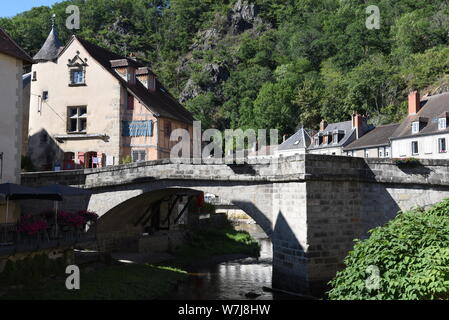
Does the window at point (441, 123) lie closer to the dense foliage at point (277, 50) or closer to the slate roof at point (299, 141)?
the dense foliage at point (277, 50)

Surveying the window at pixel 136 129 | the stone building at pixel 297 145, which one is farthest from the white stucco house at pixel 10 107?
the stone building at pixel 297 145

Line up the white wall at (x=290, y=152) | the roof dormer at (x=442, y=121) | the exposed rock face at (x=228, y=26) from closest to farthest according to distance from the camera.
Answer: the roof dormer at (x=442, y=121), the white wall at (x=290, y=152), the exposed rock face at (x=228, y=26)

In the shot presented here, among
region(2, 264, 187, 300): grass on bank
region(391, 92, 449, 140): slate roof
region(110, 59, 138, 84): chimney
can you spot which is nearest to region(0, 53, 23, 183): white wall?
region(2, 264, 187, 300): grass on bank

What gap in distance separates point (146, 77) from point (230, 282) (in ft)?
58.0

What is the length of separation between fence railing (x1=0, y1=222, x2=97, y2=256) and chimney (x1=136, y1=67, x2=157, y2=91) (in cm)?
1675

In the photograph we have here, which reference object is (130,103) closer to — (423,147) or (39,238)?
(39,238)

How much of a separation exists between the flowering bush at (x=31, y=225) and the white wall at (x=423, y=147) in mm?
33371

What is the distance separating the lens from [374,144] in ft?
160

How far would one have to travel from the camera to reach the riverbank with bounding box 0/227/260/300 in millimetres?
16292

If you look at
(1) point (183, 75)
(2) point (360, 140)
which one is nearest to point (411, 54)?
(2) point (360, 140)

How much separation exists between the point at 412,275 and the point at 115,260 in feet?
54.3

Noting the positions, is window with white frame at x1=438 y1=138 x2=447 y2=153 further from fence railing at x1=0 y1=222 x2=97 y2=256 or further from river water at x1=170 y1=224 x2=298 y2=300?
fence railing at x1=0 y1=222 x2=97 y2=256

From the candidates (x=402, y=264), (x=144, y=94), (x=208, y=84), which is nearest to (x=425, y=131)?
(x=144, y=94)

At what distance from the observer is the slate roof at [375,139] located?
48.3m
